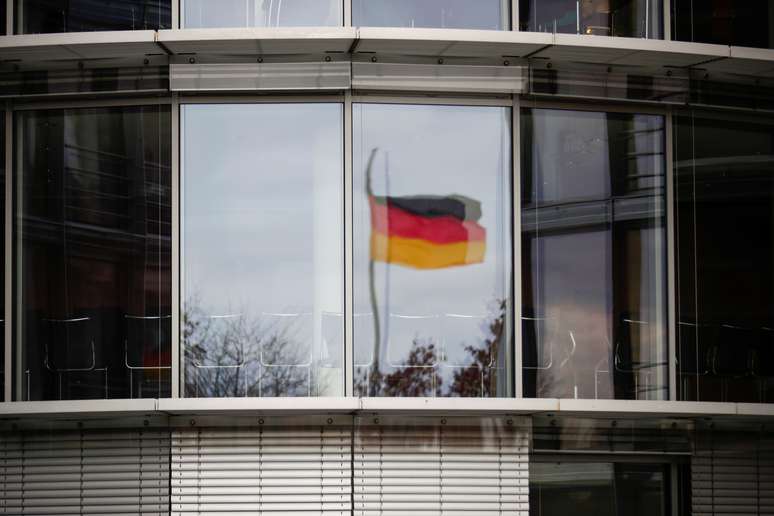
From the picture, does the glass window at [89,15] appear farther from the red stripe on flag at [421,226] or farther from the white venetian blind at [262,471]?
the white venetian blind at [262,471]

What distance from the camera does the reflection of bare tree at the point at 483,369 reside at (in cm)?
1433

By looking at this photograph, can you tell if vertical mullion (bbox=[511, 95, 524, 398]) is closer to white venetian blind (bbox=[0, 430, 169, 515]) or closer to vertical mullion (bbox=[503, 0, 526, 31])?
vertical mullion (bbox=[503, 0, 526, 31])

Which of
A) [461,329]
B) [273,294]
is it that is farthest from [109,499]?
[461,329]

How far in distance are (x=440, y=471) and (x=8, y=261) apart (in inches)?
228

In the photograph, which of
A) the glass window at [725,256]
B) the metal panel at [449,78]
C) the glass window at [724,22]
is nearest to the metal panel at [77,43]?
the metal panel at [449,78]

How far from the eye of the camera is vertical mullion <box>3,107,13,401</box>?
47.0ft

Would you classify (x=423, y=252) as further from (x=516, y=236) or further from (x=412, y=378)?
(x=412, y=378)

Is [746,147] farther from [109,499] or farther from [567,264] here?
[109,499]

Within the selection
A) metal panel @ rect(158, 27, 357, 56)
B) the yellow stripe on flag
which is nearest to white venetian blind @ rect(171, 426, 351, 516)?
the yellow stripe on flag

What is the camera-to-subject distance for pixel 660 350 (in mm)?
14734

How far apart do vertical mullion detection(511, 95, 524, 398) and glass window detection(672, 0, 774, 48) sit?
2.40 m

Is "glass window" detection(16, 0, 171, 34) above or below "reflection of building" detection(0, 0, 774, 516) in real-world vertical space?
above

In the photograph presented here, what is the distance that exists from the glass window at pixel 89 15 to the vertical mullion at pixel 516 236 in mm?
4429

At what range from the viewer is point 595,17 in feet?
49.0
